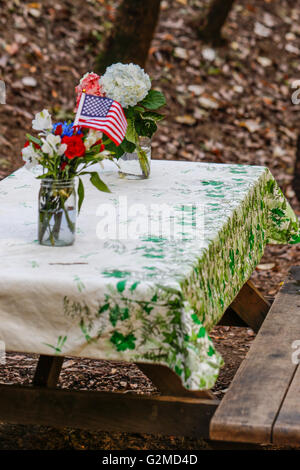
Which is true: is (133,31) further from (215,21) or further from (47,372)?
(47,372)

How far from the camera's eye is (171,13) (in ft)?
34.3

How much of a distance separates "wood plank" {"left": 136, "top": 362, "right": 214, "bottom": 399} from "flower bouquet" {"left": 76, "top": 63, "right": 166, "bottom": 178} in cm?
125

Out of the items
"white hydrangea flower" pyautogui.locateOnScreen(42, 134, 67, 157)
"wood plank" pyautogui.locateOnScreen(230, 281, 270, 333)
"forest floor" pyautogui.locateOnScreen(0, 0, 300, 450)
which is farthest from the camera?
"forest floor" pyautogui.locateOnScreen(0, 0, 300, 450)

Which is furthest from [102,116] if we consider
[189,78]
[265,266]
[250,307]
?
[189,78]

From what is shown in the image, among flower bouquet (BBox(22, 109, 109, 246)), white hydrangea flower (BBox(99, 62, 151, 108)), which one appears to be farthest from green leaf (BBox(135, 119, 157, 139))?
flower bouquet (BBox(22, 109, 109, 246))

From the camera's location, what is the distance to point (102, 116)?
10.1 ft

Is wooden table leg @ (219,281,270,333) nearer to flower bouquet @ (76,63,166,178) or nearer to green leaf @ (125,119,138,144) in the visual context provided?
flower bouquet @ (76,63,166,178)

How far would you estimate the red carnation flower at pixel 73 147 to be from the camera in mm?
2551

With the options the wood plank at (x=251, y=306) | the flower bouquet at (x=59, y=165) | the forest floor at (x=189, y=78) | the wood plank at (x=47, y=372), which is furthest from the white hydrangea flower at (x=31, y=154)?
the forest floor at (x=189, y=78)

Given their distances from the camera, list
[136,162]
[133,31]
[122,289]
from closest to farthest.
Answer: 1. [122,289]
2. [136,162]
3. [133,31]

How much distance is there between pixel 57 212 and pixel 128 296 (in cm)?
48

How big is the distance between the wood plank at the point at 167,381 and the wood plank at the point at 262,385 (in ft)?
0.37

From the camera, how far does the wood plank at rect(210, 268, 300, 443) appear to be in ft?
7.83

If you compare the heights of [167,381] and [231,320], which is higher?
[167,381]
